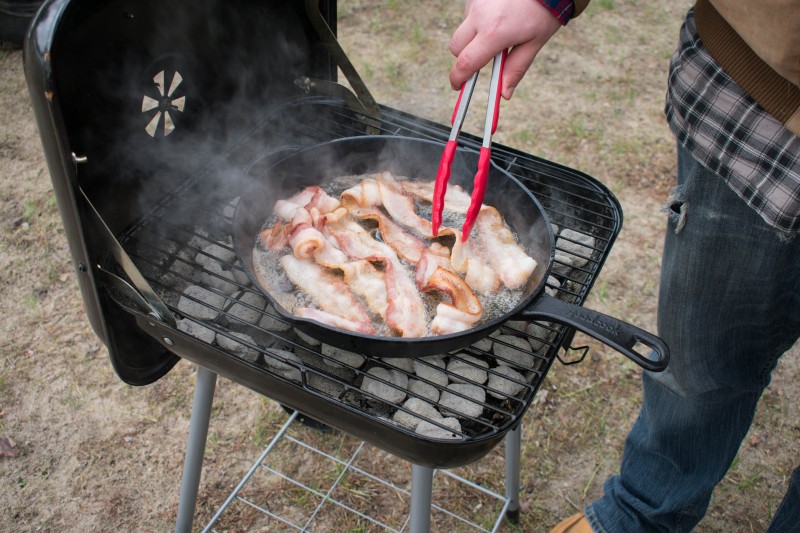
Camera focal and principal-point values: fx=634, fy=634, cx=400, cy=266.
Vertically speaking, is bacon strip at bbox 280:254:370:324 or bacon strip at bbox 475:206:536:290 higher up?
A: bacon strip at bbox 475:206:536:290

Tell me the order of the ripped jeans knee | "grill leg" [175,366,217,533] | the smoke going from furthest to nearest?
1. "grill leg" [175,366,217,533]
2. the ripped jeans knee
3. the smoke

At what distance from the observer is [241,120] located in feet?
7.71

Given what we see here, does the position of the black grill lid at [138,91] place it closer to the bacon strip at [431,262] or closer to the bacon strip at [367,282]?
the bacon strip at [367,282]

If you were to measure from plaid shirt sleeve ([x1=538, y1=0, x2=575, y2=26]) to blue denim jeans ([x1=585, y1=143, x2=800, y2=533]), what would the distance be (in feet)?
2.06

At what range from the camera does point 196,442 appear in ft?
7.36

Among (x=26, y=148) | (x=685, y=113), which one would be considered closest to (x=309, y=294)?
(x=685, y=113)

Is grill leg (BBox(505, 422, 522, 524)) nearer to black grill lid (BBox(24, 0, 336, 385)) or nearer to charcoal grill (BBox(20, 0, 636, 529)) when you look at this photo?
charcoal grill (BBox(20, 0, 636, 529))

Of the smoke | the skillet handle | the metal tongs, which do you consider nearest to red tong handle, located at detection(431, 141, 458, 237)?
the metal tongs

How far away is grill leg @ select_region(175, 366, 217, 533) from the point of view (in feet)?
6.90

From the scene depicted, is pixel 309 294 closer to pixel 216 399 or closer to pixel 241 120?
pixel 241 120

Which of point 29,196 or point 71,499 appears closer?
point 71,499

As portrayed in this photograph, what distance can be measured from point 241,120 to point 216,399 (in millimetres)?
1536

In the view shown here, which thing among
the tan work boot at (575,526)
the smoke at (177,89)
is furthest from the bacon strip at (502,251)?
the tan work boot at (575,526)

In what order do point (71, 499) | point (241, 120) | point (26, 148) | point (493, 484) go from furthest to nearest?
point (26, 148), point (493, 484), point (71, 499), point (241, 120)
